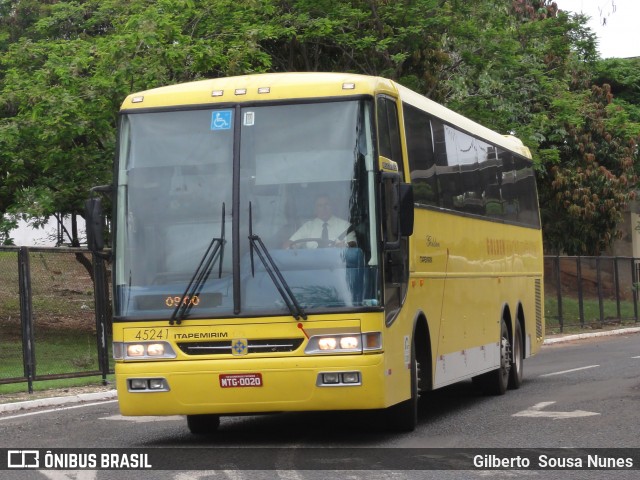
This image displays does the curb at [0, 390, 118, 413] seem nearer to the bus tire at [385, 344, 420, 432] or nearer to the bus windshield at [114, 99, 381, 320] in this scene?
the bus windshield at [114, 99, 381, 320]

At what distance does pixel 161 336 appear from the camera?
1134cm

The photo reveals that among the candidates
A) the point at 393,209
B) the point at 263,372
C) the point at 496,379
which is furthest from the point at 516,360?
the point at 263,372

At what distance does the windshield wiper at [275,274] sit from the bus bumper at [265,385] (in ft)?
1.36

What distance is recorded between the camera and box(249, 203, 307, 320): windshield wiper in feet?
36.4

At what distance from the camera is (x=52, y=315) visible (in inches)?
750

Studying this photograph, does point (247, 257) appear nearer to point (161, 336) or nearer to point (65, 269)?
point (161, 336)

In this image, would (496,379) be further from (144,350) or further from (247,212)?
(144,350)

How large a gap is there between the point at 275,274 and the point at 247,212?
62 centimetres

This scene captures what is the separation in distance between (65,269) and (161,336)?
27.5ft

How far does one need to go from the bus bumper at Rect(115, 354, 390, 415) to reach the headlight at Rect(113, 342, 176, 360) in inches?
2.9

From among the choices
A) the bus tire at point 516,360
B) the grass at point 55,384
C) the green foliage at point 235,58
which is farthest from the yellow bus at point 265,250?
the green foliage at point 235,58

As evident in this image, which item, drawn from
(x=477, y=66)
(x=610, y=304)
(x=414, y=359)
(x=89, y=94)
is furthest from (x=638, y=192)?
(x=414, y=359)

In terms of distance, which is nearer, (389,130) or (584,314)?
(389,130)

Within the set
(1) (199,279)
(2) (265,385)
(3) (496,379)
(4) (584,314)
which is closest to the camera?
(2) (265,385)
